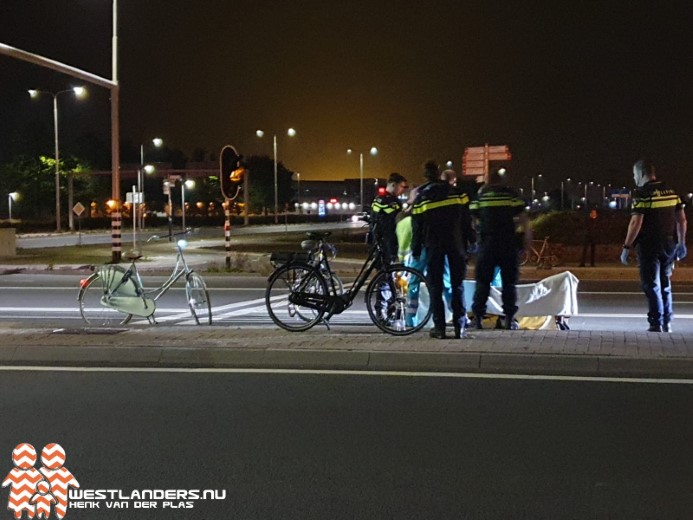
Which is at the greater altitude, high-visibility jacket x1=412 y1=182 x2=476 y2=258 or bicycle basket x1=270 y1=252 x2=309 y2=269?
high-visibility jacket x1=412 y1=182 x2=476 y2=258

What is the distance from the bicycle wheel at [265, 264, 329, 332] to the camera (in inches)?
419

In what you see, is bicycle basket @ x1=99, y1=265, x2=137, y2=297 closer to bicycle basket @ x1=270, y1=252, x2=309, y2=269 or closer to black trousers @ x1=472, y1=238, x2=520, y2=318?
bicycle basket @ x1=270, y1=252, x2=309, y2=269

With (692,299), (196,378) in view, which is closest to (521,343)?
(196,378)

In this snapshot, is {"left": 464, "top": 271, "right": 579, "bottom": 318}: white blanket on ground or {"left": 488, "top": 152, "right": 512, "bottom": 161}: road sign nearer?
{"left": 464, "top": 271, "right": 579, "bottom": 318}: white blanket on ground

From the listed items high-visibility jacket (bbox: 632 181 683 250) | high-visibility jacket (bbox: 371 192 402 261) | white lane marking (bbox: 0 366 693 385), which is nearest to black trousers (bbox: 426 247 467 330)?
high-visibility jacket (bbox: 371 192 402 261)

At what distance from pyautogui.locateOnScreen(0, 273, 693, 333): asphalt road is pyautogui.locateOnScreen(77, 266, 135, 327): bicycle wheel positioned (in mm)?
281

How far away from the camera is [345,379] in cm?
830

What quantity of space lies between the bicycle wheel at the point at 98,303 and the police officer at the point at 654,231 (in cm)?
612

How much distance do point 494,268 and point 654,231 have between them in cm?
180

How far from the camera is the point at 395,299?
1041 centimetres

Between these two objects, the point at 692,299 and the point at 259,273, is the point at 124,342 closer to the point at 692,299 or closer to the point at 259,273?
the point at 692,299

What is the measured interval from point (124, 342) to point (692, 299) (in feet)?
35.6

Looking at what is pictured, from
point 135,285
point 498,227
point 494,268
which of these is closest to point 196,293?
point 135,285

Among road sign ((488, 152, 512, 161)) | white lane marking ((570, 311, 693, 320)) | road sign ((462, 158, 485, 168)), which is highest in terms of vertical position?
road sign ((488, 152, 512, 161))
